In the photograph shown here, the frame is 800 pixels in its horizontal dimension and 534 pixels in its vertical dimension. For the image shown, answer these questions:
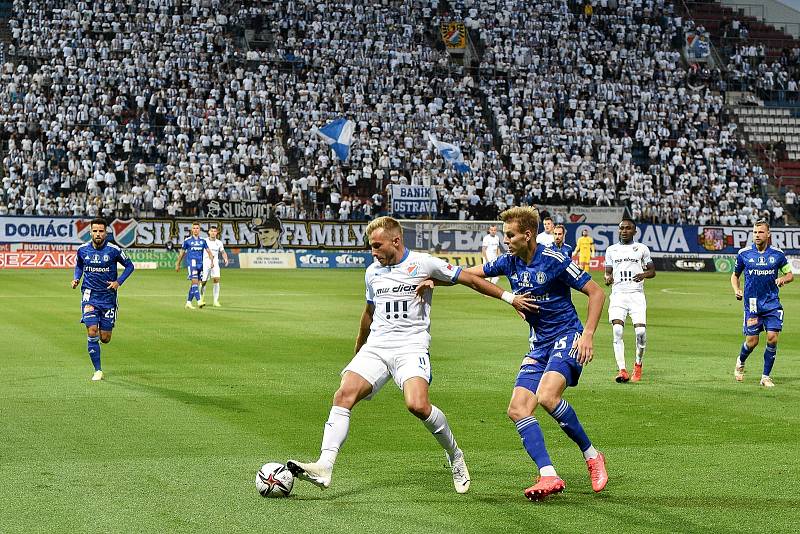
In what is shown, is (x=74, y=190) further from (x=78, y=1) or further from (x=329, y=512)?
(x=329, y=512)

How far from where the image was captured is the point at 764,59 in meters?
70.6

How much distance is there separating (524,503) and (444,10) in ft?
204

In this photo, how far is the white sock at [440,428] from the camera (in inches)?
334

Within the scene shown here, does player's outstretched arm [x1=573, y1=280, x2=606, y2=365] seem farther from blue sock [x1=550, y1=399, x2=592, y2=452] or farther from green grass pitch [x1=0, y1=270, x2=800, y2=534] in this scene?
green grass pitch [x1=0, y1=270, x2=800, y2=534]

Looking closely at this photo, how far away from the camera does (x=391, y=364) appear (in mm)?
8602

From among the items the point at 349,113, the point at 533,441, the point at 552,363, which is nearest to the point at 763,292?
the point at 552,363

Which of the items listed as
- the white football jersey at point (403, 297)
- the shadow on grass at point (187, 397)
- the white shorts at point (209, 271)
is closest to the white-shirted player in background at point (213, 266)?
the white shorts at point (209, 271)

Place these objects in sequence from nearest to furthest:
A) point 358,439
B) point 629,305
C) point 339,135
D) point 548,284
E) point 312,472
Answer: point 312,472
point 548,284
point 358,439
point 629,305
point 339,135

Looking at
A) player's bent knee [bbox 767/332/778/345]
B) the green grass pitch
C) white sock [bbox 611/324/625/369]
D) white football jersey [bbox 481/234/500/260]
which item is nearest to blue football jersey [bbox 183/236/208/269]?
the green grass pitch

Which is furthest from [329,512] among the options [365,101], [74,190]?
[365,101]

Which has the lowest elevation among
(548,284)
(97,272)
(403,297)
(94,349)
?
(94,349)

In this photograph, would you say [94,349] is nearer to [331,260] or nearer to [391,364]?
[391,364]

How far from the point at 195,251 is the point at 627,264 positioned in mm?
16877

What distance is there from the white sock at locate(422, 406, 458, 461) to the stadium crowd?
43784 millimetres
